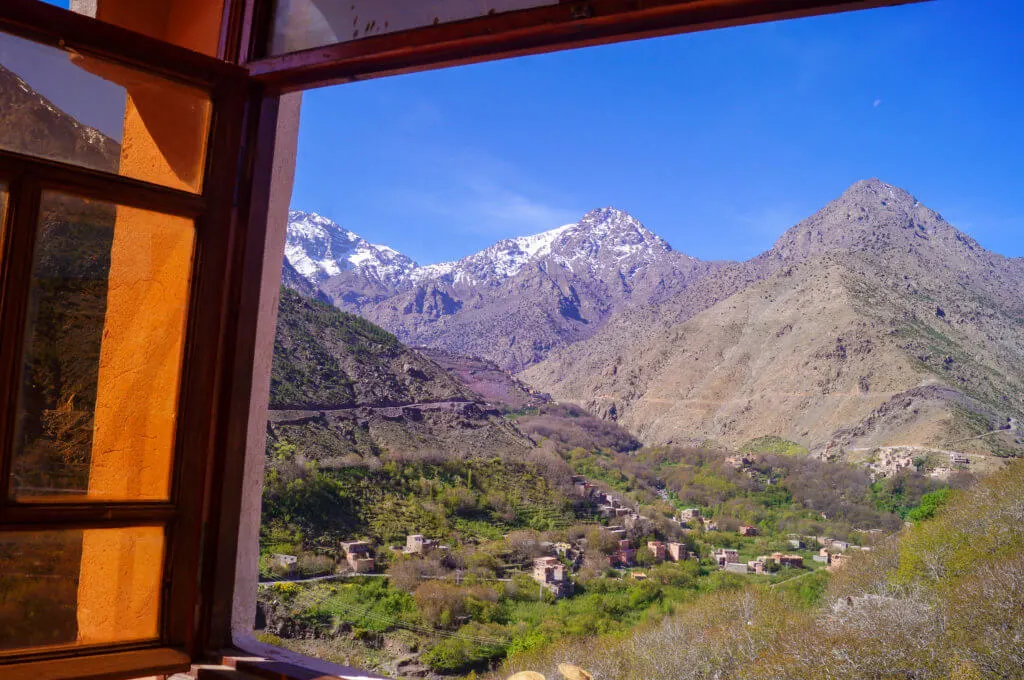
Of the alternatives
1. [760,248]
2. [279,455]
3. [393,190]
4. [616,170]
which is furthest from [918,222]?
[279,455]

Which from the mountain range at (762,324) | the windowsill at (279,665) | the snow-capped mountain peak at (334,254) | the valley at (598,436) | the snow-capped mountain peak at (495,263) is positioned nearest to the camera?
the windowsill at (279,665)

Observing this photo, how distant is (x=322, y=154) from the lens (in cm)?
2152

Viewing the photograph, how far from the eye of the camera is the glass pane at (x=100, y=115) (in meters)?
1.27

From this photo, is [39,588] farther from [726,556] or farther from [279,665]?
[726,556]

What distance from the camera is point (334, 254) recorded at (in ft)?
82.8

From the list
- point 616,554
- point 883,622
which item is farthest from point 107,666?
point 616,554

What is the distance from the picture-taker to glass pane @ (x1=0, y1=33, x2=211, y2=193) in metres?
1.27

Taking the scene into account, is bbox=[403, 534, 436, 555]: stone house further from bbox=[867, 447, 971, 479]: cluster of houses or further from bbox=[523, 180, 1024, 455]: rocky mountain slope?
bbox=[867, 447, 971, 479]: cluster of houses

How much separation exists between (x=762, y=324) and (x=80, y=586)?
2490 cm

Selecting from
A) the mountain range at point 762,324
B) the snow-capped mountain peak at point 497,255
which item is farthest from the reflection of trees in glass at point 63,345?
the snow-capped mountain peak at point 497,255

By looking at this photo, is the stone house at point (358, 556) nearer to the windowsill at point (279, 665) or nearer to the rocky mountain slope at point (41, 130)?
the windowsill at point (279, 665)

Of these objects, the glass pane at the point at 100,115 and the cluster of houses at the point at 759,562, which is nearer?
the glass pane at the point at 100,115

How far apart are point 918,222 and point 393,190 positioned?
895 inches

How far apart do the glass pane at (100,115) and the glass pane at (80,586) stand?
0.70m
